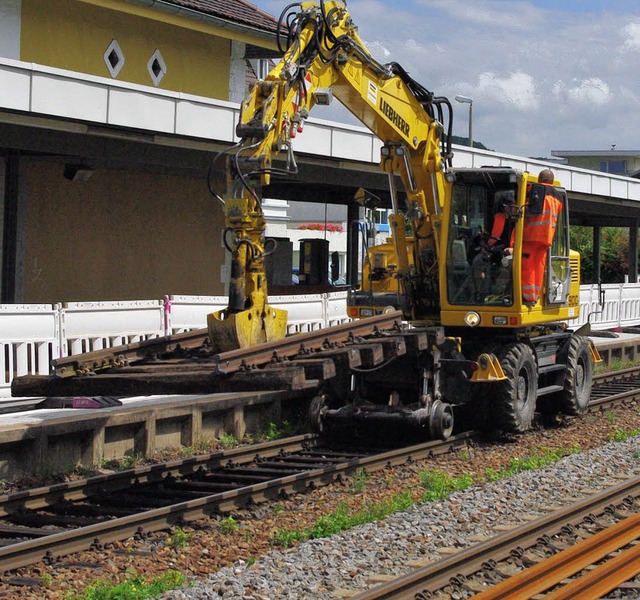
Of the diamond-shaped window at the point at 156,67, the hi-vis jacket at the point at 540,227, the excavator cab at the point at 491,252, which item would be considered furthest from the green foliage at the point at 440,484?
the diamond-shaped window at the point at 156,67

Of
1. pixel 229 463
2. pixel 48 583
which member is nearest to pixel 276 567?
pixel 48 583

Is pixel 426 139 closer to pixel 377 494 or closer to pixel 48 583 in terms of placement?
pixel 377 494

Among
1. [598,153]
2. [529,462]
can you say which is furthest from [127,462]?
[598,153]

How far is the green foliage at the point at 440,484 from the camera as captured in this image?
976 centimetres

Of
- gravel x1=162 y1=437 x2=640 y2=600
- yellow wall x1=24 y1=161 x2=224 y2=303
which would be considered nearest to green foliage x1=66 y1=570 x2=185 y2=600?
gravel x1=162 y1=437 x2=640 y2=600

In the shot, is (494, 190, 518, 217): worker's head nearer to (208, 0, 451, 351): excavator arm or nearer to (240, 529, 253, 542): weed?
(208, 0, 451, 351): excavator arm

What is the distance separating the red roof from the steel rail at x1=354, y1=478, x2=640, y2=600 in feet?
51.2

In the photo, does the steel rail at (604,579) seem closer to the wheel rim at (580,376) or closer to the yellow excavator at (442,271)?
the yellow excavator at (442,271)

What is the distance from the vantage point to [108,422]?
11406mm

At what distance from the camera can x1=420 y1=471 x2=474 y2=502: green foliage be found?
976cm

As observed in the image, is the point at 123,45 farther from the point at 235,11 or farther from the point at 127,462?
the point at 127,462

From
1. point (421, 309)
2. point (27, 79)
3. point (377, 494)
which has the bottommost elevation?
point (377, 494)

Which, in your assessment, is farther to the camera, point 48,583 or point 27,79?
point 27,79

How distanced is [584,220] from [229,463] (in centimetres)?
3493
